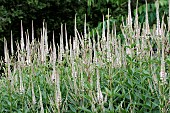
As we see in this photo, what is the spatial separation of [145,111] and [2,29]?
7.28m

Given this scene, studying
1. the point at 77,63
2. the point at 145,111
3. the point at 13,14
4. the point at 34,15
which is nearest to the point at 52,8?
the point at 34,15

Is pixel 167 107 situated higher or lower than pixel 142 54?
lower

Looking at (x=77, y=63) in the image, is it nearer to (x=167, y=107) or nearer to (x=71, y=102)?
(x=71, y=102)

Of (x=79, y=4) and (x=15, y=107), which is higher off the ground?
(x=79, y=4)

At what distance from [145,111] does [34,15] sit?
7951 millimetres

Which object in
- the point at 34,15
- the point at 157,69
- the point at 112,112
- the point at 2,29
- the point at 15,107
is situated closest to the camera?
the point at 112,112

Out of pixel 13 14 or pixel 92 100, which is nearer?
pixel 92 100

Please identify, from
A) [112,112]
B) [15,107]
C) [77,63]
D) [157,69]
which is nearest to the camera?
[112,112]

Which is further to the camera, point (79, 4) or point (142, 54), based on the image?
point (79, 4)

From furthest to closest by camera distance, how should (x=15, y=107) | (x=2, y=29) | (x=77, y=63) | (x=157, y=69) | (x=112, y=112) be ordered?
(x=2, y=29), (x=77, y=63), (x=15, y=107), (x=157, y=69), (x=112, y=112)

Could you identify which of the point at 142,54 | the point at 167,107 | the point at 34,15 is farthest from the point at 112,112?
the point at 34,15

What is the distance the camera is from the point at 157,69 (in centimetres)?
311

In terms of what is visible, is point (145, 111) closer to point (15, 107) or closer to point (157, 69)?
point (157, 69)

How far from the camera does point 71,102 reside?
10.4 feet
